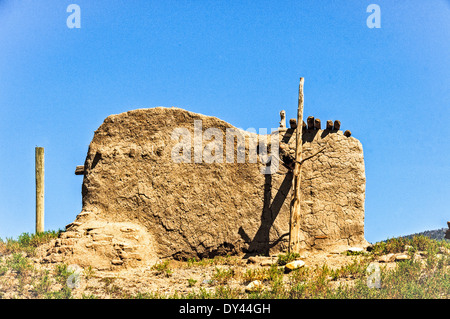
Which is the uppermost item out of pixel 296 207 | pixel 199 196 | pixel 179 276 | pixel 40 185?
pixel 40 185

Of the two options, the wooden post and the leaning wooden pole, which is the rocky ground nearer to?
the leaning wooden pole

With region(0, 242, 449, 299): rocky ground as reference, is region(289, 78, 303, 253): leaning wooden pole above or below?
above

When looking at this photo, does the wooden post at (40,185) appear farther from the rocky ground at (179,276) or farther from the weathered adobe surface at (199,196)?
the weathered adobe surface at (199,196)

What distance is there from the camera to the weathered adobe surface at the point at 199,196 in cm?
1109

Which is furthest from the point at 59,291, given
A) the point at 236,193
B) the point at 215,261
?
the point at 236,193

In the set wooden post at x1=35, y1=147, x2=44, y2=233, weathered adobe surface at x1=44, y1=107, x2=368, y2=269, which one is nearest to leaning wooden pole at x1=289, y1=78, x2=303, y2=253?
weathered adobe surface at x1=44, y1=107, x2=368, y2=269

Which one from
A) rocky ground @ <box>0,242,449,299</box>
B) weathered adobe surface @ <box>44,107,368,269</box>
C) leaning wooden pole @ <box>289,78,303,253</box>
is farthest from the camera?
weathered adobe surface @ <box>44,107,368,269</box>

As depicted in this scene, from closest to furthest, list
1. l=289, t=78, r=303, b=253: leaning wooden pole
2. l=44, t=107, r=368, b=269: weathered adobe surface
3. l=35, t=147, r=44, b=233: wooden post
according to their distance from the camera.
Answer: l=289, t=78, r=303, b=253: leaning wooden pole < l=44, t=107, r=368, b=269: weathered adobe surface < l=35, t=147, r=44, b=233: wooden post

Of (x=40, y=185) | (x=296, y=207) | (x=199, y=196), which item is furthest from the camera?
(x=40, y=185)

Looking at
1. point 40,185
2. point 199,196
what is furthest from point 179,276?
point 40,185

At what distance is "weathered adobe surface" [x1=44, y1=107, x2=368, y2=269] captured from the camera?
11.1 m

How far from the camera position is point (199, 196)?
11.2 meters

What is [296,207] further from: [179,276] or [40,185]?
[40,185]
